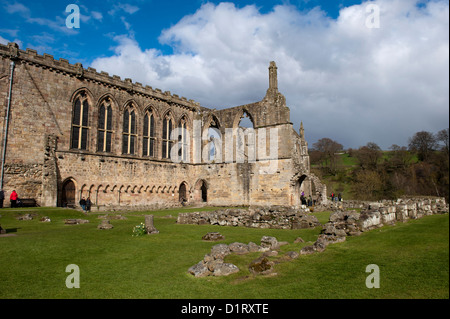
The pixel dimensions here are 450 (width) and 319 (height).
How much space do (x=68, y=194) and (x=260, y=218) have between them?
15309 mm

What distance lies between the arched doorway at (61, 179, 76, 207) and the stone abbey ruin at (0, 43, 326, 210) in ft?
0.23

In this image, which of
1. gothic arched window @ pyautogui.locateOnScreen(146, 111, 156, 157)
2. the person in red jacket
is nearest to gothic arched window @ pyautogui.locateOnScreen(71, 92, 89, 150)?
the person in red jacket

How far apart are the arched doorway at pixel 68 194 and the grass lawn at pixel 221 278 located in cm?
1338

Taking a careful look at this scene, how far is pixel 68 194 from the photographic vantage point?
871 inches

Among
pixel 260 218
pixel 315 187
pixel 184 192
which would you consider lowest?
pixel 260 218

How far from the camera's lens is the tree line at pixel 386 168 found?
39.1 m

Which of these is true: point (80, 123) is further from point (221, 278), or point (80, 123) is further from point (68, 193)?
point (221, 278)

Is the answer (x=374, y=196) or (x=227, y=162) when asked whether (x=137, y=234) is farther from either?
(x=374, y=196)

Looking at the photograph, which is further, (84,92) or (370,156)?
(370,156)

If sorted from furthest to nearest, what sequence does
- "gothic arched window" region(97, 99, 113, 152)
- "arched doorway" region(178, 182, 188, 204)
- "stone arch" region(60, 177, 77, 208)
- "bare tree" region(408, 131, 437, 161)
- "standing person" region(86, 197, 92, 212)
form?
1. "bare tree" region(408, 131, 437, 161)
2. "arched doorway" region(178, 182, 188, 204)
3. "gothic arched window" region(97, 99, 113, 152)
4. "standing person" region(86, 197, 92, 212)
5. "stone arch" region(60, 177, 77, 208)

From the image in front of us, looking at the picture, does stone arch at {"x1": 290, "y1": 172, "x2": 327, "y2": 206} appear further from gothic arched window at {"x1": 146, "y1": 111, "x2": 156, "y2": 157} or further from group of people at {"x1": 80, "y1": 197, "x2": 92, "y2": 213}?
group of people at {"x1": 80, "y1": 197, "x2": 92, "y2": 213}

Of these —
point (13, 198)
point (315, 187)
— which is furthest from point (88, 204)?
point (315, 187)

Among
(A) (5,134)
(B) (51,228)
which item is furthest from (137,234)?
(A) (5,134)

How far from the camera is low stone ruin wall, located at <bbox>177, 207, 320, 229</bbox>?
44.6 ft
